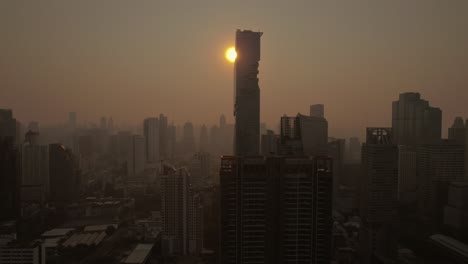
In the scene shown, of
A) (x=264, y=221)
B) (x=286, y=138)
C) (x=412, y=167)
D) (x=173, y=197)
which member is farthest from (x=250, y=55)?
(x=264, y=221)

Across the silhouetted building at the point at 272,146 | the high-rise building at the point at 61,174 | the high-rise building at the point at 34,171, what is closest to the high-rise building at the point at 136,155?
the high-rise building at the point at 61,174

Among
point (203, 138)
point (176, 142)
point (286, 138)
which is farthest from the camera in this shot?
point (176, 142)

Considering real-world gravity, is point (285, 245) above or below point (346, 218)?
above

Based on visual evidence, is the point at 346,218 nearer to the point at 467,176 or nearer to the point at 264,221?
the point at 467,176

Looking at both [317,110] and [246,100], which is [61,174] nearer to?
[246,100]

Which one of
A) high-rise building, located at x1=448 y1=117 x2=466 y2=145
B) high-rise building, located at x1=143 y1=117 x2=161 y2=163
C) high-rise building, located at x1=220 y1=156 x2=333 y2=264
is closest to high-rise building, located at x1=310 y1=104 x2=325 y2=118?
high-rise building, located at x1=448 y1=117 x2=466 y2=145

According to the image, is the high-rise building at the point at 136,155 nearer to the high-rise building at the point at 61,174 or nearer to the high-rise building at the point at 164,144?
the high-rise building at the point at 164,144

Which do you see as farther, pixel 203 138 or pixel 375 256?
pixel 203 138
